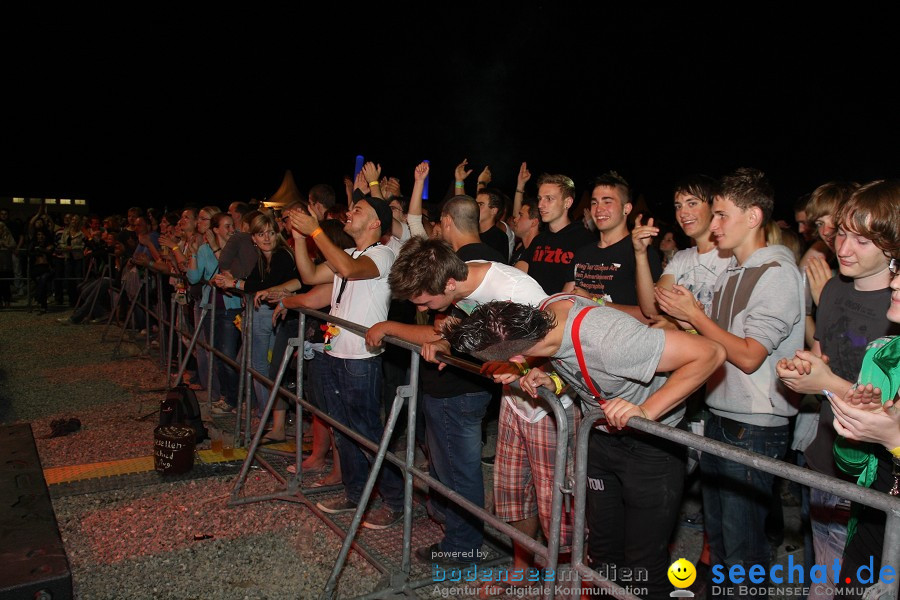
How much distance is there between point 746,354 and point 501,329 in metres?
1.27

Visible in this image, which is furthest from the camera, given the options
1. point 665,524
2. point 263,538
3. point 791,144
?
point 791,144

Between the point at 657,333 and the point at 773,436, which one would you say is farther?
the point at 773,436

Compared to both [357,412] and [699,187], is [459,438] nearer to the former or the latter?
[357,412]

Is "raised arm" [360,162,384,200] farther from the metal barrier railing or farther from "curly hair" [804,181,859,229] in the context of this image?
"curly hair" [804,181,859,229]

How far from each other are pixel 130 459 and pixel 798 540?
5.65m

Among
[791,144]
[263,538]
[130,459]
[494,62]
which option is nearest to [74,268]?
[130,459]

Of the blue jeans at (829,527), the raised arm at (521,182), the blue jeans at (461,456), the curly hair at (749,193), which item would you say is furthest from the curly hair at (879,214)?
the raised arm at (521,182)

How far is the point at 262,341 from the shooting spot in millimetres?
6340

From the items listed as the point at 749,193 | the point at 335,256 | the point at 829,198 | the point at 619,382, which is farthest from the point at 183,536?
the point at 829,198

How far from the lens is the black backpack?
610cm

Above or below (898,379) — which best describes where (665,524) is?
below

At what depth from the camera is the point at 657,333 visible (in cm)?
244

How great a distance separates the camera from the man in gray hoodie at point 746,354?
296cm

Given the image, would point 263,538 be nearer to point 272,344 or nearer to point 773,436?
point 272,344
